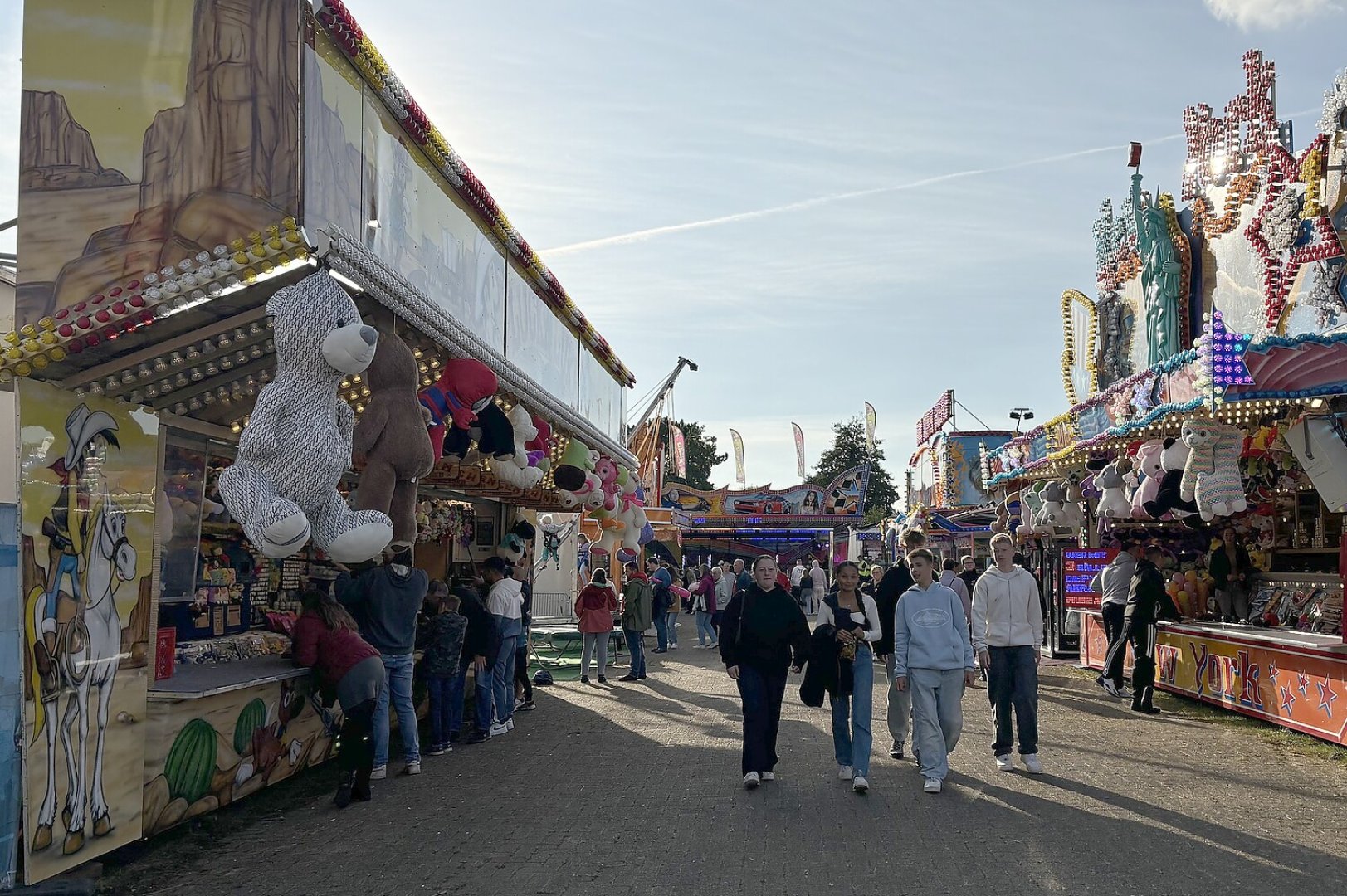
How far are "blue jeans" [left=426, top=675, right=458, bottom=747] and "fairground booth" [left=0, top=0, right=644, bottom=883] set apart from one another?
264cm

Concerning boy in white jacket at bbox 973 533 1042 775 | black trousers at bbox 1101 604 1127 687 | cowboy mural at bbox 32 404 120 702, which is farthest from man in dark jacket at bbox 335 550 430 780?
black trousers at bbox 1101 604 1127 687

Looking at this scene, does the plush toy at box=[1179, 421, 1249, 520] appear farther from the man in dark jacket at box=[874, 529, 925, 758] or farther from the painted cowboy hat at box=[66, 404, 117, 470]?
the painted cowboy hat at box=[66, 404, 117, 470]

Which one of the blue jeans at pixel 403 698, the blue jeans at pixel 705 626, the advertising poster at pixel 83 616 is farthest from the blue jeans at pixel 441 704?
the blue jeans at pixel 705 626

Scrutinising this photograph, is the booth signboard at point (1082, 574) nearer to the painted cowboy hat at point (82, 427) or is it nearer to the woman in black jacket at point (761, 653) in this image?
the woman in black jacket at point (761, 653)

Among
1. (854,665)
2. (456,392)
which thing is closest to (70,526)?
(456,392)

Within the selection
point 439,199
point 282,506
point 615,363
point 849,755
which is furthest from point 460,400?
point 615,363

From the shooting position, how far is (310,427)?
210 inches

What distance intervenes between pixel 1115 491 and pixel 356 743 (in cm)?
953

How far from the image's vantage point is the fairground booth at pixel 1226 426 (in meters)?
9.70

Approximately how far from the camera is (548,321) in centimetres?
1207

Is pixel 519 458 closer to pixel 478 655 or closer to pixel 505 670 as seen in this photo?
pixel 478 655

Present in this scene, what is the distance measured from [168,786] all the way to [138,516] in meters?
1.63

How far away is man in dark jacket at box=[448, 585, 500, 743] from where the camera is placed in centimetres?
1062

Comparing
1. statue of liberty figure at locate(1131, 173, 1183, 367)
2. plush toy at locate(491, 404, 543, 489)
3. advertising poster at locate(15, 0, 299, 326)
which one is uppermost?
statue of liberty figure at locate(1131, 173, 1183, 367)
